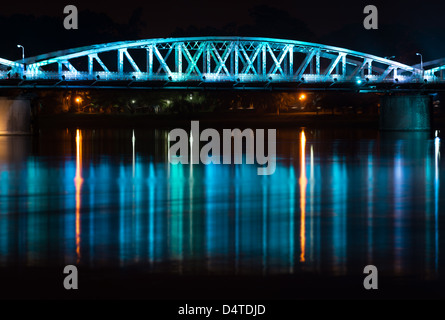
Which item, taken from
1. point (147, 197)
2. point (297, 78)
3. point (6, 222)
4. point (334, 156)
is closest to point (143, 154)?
point (334, 156)

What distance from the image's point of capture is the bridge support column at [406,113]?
3942 inches

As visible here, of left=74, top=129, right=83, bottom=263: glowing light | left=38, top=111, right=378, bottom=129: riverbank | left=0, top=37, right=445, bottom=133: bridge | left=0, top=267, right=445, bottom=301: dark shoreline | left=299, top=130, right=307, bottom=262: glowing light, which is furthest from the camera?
left=38, top=111, right=378, bottom=129: riverbank

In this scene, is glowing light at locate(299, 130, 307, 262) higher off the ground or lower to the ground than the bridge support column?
lower

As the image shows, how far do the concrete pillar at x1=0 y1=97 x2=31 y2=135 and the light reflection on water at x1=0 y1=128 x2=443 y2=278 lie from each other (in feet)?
154

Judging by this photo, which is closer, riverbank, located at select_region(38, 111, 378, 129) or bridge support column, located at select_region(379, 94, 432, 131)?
bridge support column, located at select_region(379, 94, 432, 131)

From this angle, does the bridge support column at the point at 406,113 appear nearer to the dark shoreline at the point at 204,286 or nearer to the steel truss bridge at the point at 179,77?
the steel truss bridge at the point at 179,77

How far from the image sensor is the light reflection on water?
17.9 meters

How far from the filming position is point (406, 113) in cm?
10088

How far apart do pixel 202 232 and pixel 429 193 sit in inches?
466

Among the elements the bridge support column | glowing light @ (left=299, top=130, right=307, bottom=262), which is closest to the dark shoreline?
glowing light @ (left=299, top=130, right=307, bottom=262)

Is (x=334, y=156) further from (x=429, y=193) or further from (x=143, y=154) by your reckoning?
(x=429, y=193)

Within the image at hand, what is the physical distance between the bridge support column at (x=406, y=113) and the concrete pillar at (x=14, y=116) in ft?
133

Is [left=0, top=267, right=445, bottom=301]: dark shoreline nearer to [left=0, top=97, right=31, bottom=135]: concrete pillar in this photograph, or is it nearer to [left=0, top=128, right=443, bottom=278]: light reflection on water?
[left=0, top=128, right=443, bottom=278]: light reflection on water
